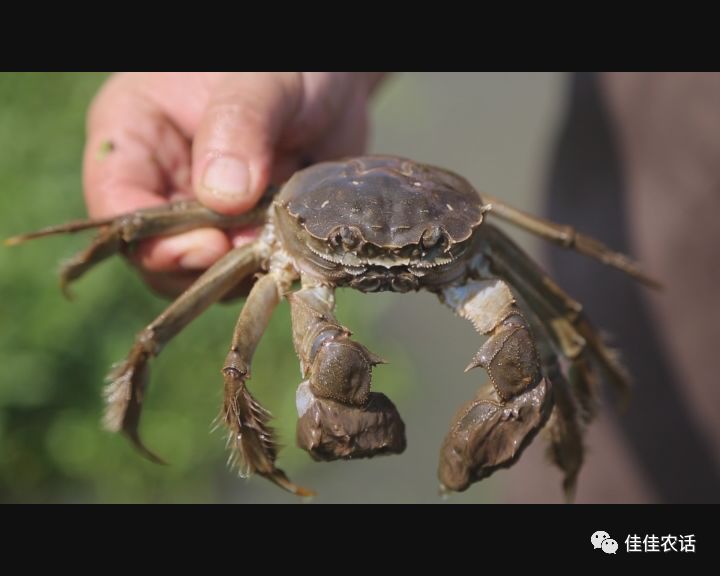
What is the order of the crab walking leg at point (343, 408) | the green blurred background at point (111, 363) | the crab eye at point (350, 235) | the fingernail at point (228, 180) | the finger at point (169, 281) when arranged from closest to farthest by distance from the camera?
the crab walking leg at point (343, 408) → the crab eye at point (350, 235) → the fingernail at point (228, 180) → the finger at point (169, 281) → the green blurred background at point (111, 363)

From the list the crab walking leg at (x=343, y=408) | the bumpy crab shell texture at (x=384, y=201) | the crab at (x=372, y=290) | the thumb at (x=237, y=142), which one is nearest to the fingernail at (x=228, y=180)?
the thumb at (x=237, y=142)

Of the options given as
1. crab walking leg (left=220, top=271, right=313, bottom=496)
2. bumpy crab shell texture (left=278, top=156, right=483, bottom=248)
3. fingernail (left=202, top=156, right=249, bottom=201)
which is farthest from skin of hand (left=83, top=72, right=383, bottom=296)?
crab walking leg (left=220, top=271, right=313, bottom=496)

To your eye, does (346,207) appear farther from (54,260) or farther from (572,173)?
(54,260)

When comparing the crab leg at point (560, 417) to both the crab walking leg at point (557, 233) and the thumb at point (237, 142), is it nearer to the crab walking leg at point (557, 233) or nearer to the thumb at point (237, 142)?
the crab walking leg at point (557, 233)

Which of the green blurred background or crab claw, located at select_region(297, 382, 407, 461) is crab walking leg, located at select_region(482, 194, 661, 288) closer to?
crab claw, located at select_region(297, 382, 407, 461)

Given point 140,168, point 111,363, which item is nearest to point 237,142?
point 140,168

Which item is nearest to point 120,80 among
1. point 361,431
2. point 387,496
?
point 361,431
